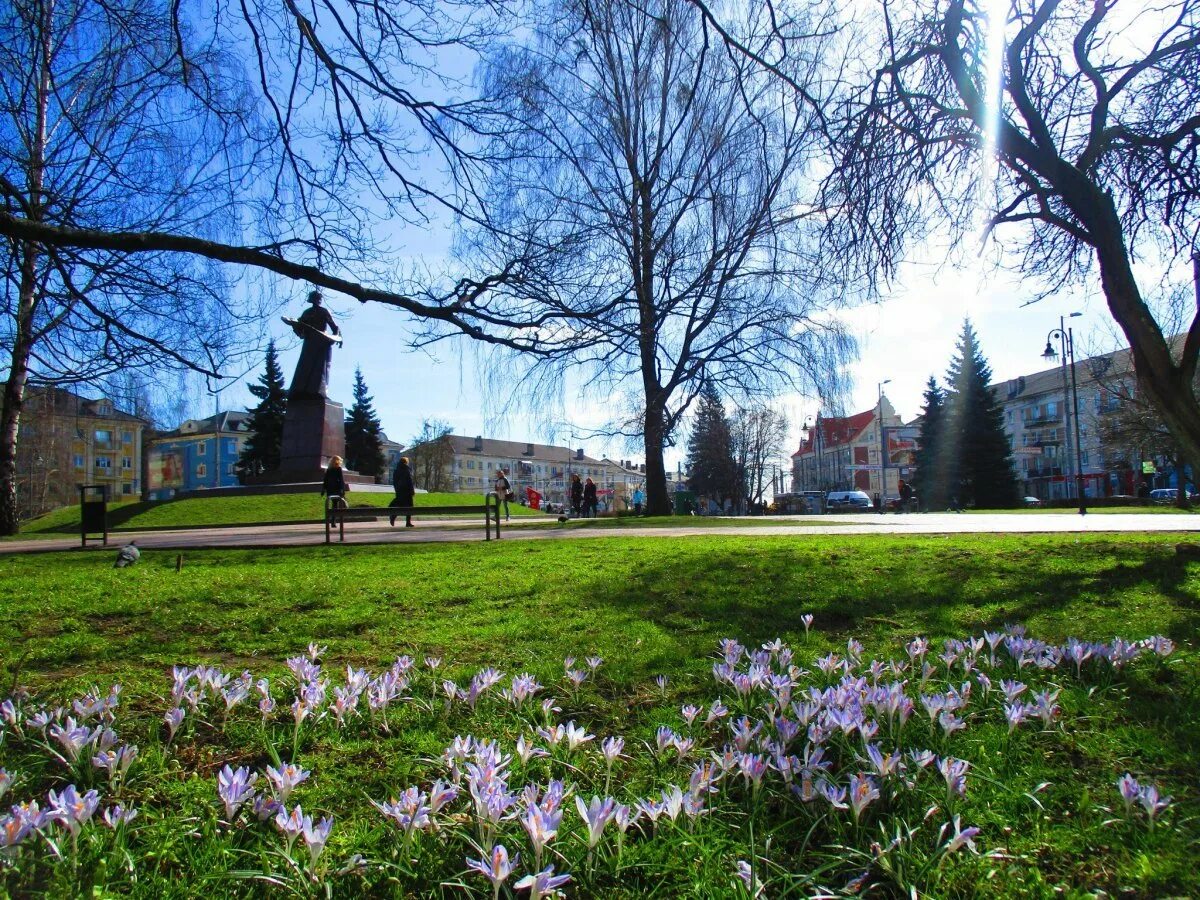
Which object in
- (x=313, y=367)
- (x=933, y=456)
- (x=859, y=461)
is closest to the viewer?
(x=313, y=367)

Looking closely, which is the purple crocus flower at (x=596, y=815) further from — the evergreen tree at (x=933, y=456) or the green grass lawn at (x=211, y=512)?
the evergreen tree at (x=933, y=456)

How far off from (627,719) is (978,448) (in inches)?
1974

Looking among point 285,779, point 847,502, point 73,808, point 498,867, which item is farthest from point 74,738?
point 847,502

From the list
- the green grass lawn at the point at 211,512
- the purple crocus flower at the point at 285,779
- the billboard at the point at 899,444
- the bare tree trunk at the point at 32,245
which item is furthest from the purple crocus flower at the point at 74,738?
the billboard at the point at 899,444

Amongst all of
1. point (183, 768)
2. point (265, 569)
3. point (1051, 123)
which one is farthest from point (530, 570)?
point (1051, 123)

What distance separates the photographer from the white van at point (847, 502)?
51.7 m

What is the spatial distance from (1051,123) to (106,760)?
9.23 m

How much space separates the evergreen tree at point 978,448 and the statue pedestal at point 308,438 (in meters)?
38.0

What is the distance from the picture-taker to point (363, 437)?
199ft

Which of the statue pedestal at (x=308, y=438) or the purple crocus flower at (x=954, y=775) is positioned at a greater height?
the statue pedestal at (x=308, y=438)

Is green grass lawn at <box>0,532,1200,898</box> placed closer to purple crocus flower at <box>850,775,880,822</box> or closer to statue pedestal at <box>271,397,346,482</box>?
purple crocus flower at <box>850,775,880,822</box>

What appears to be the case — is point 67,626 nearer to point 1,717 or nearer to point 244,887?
point 1,717

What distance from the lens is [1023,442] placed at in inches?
3346

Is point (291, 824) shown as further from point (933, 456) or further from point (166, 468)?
point (166, 468)
